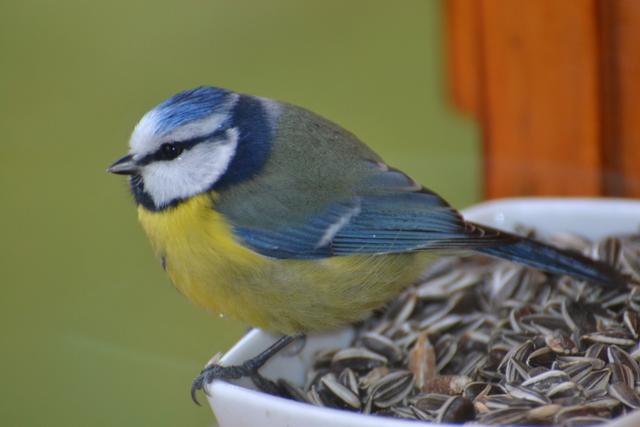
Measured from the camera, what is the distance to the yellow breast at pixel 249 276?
1.79 metres

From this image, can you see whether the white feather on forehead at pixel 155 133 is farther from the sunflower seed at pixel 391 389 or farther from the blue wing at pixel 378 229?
the sunflower seed at pixel 391 389

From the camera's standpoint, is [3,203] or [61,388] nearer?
[61,388]

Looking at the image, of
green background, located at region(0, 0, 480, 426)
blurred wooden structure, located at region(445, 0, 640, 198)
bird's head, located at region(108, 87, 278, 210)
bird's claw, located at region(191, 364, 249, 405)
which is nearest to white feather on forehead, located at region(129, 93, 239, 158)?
bird's head, located at region(108, 87, 278, 210)

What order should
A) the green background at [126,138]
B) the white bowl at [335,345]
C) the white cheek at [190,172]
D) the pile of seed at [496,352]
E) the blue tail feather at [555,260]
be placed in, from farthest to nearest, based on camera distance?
the blue tail feather at [555,260], the green background at [126,138], the white cheek at [190,172], the pile of seed at [496,352], the white bowl at [335,345]

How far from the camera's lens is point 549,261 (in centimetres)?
204

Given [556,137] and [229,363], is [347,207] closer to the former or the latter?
[229,363]

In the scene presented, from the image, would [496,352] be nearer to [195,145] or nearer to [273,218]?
[273,218]

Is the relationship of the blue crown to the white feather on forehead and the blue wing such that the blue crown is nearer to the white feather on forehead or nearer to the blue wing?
the white feather on forehead

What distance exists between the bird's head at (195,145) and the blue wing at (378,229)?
0.13 meters

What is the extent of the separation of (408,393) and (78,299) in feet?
2.81

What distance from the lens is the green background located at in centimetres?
190

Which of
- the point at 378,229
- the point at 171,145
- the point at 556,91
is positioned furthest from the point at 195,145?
the point at 556,91

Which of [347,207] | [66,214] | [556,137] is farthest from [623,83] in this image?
[66,214]

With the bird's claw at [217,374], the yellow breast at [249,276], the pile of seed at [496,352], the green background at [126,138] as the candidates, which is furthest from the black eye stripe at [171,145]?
the pile of seed at [496,352]
